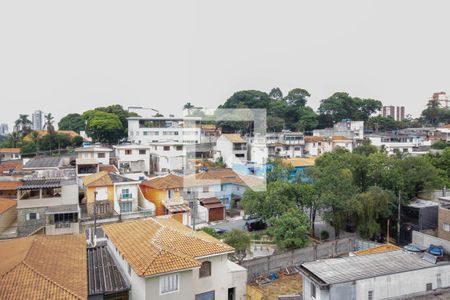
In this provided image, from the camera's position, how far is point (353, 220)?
58.9ft

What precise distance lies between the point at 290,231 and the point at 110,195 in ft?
34.4

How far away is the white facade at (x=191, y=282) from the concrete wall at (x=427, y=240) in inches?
348

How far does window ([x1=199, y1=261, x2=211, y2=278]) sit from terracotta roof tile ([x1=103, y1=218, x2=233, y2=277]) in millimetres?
398

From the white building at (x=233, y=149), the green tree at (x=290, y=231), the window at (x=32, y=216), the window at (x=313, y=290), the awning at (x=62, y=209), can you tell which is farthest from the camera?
the white building at (x=233, y=149)

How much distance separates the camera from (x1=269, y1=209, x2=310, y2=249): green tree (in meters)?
14.9

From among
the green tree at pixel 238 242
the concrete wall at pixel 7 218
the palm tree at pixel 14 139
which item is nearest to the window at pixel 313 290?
the green tree at pixel 238 242

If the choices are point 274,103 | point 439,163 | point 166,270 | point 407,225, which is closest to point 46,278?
point 166,270

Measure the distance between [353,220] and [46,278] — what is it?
14638mm

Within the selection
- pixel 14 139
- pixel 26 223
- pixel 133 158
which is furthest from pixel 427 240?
pixel 14 139

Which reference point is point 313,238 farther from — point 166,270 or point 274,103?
point 274,103

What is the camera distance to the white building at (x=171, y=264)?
8789mm

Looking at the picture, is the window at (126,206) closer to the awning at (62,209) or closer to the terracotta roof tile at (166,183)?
Result: the terracotta roof tile at (166,183)

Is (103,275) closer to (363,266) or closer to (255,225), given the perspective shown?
(363,266)

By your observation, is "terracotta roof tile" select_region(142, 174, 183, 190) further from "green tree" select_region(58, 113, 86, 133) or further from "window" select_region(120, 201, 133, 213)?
"green tree" select_region(58, 113, 86, 133)
